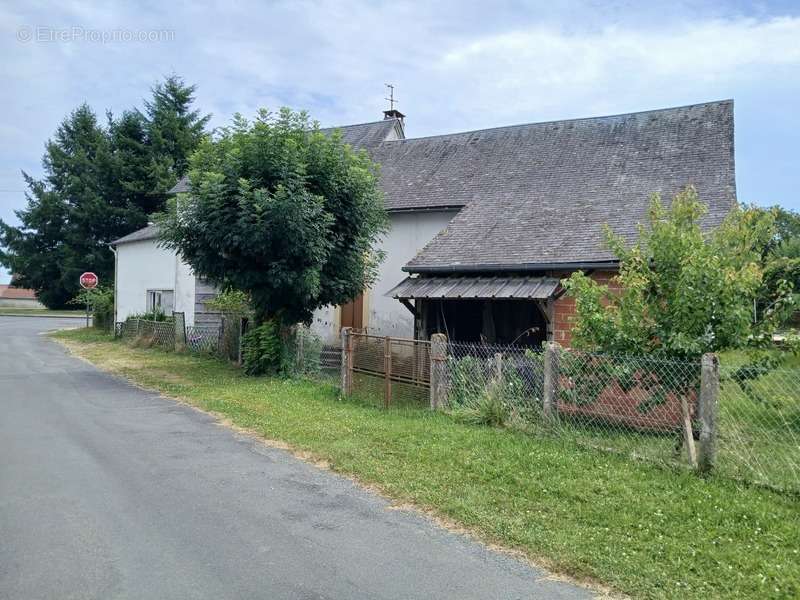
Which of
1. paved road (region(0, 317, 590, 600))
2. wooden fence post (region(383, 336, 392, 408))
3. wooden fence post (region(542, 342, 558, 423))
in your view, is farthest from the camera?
wooden fence post (region(383, 336, 392, 408))

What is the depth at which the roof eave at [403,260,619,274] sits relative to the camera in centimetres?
1128

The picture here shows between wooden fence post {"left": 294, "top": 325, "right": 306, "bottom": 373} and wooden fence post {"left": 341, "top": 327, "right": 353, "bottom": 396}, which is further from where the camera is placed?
wooden fence post {"left": 294, "top": 325, "right": 306, "bottom": 373}

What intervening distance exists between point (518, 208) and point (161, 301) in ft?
51.2

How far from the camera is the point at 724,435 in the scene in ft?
20.6

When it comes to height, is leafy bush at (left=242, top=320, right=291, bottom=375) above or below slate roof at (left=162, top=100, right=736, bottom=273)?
below

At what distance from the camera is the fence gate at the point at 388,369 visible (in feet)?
32.7

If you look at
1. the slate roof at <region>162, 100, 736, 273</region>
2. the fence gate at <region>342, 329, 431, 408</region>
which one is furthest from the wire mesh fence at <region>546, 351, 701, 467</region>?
the slate roof at <region>162, 100, 736, 273</region>

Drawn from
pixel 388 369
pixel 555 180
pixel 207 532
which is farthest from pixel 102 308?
pixel 207 532

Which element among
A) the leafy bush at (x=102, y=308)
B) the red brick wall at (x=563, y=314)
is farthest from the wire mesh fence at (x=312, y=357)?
the leafy bush at (x=102, y=308)

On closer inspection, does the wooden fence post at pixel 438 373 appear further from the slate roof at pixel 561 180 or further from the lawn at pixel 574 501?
the slate roof at pixel 561 180

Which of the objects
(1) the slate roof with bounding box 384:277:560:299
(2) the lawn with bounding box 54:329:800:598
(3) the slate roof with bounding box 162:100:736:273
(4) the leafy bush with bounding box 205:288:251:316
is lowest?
(2) the lawn with bounding box 54:329:800:598

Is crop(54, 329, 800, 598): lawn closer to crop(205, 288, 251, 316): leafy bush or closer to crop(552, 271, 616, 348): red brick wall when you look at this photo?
crop(552, 271, 616, 348): red brick wall

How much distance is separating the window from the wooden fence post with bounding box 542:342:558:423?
18988 mm

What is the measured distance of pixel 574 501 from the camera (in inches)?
219
